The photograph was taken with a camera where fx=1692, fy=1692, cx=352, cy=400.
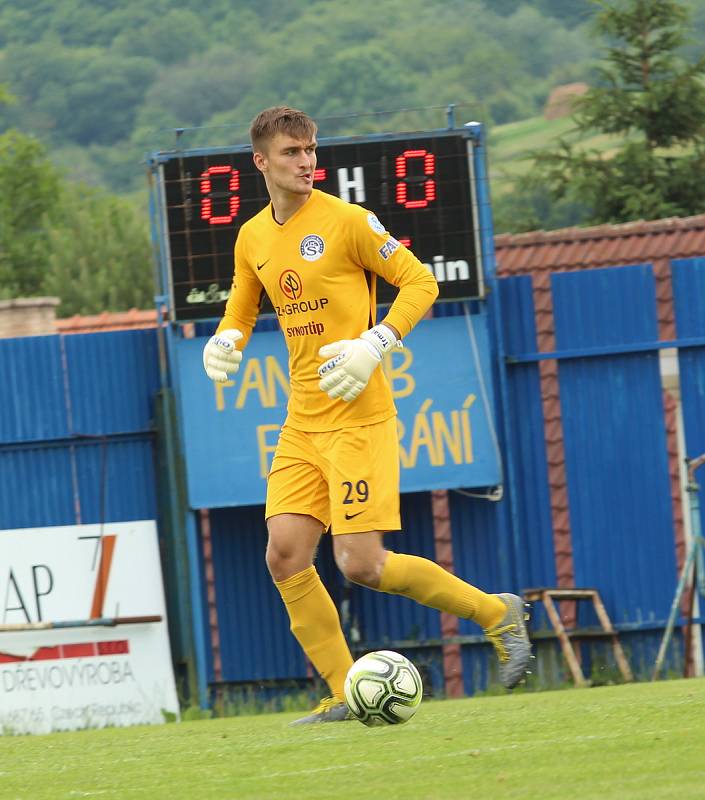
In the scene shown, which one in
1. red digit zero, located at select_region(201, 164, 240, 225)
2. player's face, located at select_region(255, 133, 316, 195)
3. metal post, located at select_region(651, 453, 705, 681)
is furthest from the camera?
red digit zero, located at select_region(201, 164, 240, 225)

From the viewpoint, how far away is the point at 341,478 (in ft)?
21.6

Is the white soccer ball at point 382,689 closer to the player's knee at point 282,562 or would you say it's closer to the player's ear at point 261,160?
the player's knee at point 282,562

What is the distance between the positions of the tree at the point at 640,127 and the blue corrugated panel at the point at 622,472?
1459 centimetres

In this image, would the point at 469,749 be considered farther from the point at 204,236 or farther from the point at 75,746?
the point at 204,236

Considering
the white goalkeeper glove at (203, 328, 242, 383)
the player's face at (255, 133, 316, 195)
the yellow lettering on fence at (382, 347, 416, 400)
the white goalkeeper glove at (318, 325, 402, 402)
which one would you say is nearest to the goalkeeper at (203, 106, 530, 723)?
the player's face at (255, 133, 316, 195)

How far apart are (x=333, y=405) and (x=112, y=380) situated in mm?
5630

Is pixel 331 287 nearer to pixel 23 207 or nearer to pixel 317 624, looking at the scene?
pixel 317 624

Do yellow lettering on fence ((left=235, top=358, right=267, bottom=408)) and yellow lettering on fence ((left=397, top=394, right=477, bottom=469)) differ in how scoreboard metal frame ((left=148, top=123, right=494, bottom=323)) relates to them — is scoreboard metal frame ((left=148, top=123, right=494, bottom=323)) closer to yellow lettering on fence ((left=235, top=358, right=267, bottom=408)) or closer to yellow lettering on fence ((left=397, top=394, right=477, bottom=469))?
yellow lettering on fence ((left=235, top=358, right=267, bottom=408))

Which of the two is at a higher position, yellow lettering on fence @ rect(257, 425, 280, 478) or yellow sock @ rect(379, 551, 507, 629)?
yellow lettering on fence @ rect(257, 425, 280, 478)

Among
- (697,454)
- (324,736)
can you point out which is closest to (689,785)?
(324,736)

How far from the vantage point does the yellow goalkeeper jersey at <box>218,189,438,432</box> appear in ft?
21.9

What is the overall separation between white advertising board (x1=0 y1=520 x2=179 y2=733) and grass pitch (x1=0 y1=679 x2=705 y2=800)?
4.30 metres

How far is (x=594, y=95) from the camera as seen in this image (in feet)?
87.9

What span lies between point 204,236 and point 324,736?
549cm
